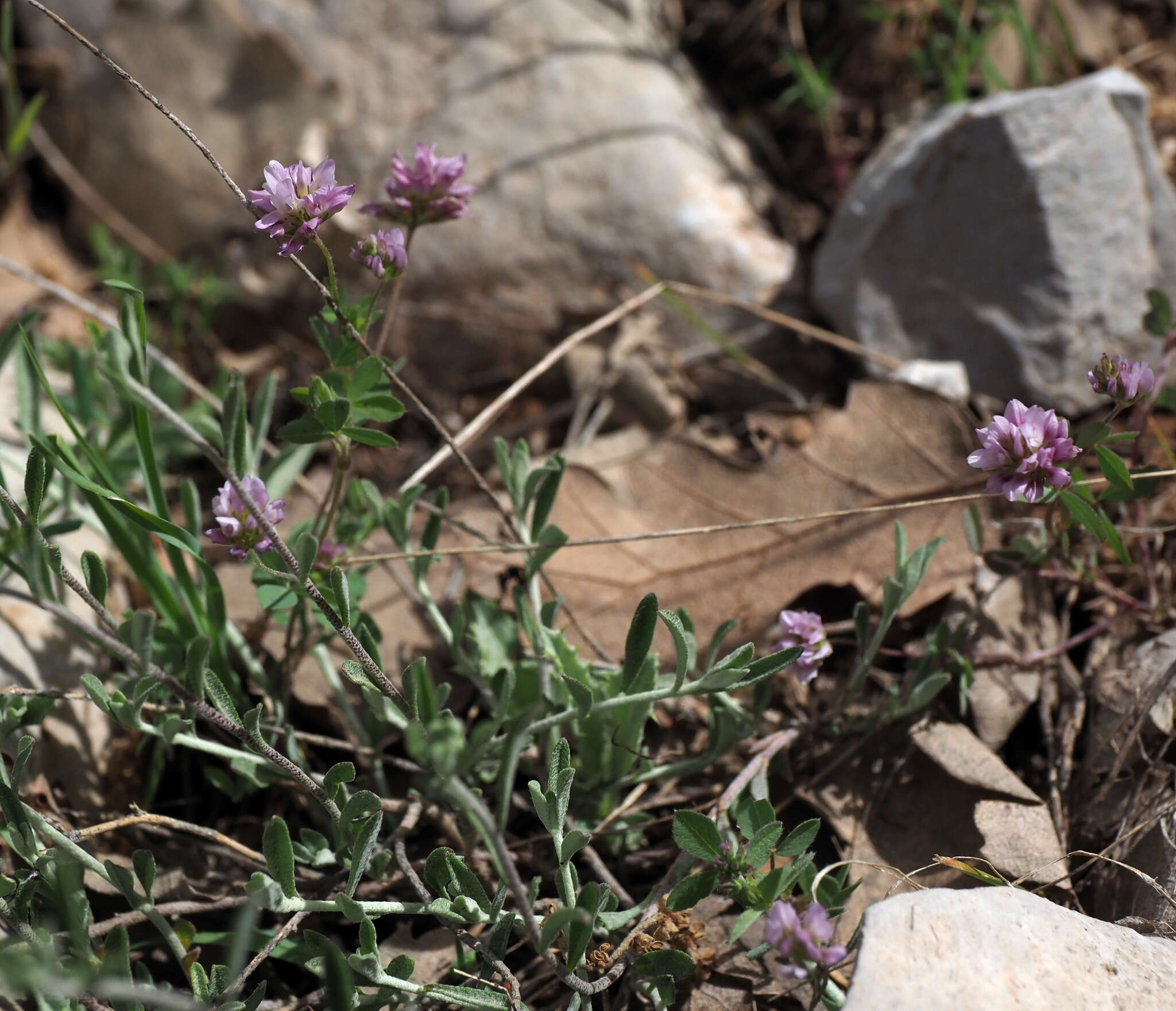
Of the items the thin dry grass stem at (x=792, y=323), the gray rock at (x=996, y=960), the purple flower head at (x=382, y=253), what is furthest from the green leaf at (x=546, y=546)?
the thin dry grass stem at (x=792, y=323)

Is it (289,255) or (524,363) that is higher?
(289,255)

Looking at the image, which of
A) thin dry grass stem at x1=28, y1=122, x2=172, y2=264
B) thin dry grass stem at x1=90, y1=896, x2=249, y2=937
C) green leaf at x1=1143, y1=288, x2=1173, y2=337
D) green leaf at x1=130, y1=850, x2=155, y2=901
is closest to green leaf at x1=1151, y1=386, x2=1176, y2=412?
green leaf at x1=1143, y1=288, x2=1173, y2=337

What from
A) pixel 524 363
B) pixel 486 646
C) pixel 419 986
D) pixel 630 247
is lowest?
pixel 419 986

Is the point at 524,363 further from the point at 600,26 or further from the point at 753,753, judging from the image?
the point at 753,753

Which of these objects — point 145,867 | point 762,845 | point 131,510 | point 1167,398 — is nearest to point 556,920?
point 762,845

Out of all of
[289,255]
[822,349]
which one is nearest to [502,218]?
[822,349]
